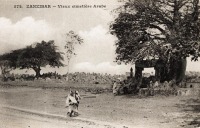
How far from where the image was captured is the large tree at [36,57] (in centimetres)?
1102

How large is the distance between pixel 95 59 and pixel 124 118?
140cm

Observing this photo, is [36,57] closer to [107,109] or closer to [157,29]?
[107,109]

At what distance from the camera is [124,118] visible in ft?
33.4

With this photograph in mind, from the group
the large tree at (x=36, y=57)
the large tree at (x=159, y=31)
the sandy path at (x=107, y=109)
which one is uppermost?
the large tree at (x=159, y=31)

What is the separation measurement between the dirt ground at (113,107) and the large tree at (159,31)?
3.13ft

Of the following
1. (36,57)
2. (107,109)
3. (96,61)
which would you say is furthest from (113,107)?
(36,57)

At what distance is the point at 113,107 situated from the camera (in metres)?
10.7

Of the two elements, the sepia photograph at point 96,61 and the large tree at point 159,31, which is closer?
the sepia photograph at point 96,61

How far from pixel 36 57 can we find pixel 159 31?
297cm

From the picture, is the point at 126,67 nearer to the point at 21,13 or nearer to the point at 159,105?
the point at 159,105

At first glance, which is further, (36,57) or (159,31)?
(36,57)

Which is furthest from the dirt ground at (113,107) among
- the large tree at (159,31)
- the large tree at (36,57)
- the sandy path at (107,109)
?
the large tree at (159,31)

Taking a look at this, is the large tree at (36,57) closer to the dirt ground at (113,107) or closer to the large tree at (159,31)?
the dirt ground at (113,107)

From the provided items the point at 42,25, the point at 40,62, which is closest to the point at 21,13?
the point at 42,25
